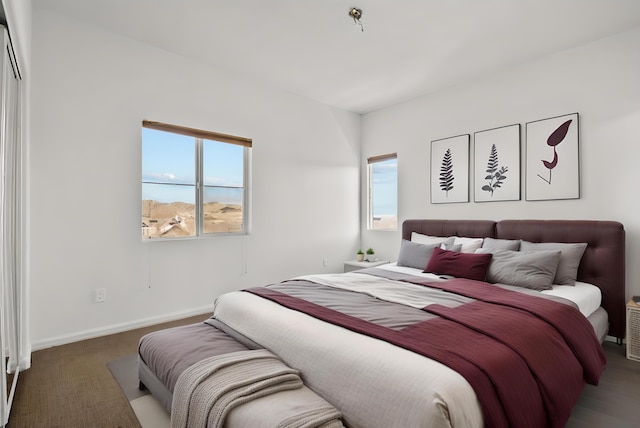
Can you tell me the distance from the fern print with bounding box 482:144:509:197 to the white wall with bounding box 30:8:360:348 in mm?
2306

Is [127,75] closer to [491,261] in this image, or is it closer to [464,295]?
[464,295]

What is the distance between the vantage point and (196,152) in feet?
12.1

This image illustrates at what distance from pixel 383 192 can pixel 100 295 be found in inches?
143

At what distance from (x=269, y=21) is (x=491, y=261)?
2.74 meters

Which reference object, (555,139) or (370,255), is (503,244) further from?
(370,255)

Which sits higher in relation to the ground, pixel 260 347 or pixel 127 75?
pixel 127 75

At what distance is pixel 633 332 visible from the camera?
8.50ft

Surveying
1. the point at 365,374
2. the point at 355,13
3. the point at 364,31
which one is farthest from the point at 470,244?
the point at 365,374

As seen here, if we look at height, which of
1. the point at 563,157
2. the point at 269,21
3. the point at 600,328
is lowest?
the point at 600,328

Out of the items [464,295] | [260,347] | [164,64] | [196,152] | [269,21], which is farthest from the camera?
[196,152]

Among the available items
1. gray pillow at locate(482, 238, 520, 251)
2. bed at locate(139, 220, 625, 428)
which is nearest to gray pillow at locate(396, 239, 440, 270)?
bed at locate(139, 220, 625, 428)

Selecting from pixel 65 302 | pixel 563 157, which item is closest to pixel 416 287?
pixel 563 157

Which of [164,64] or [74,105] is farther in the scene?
[164,64]

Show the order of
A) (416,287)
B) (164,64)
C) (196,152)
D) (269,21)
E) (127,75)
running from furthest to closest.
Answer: (196,152) → (164,64) → (127,75) → (269,21) → (416,287)
